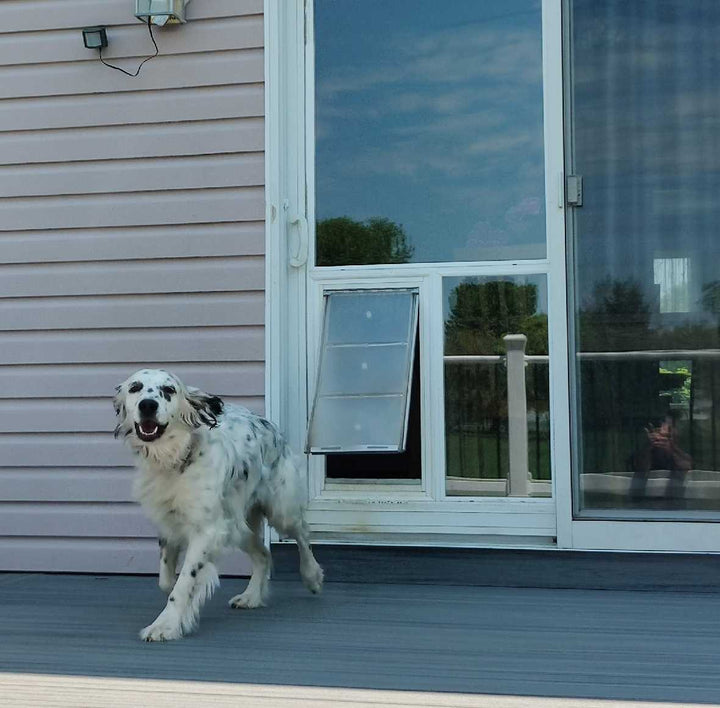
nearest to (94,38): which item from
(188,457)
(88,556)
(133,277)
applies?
(133,277)

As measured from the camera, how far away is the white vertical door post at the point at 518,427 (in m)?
4.36

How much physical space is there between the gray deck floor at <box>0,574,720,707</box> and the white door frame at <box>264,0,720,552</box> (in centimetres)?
25

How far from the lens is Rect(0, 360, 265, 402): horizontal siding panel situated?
448cm

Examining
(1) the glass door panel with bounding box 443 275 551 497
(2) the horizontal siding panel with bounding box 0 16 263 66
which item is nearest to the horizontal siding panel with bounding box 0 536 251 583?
(1) the glass door panel with bounding box 443 275 551 497

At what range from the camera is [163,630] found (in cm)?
332

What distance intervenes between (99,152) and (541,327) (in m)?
2.14

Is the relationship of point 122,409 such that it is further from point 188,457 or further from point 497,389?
point 497,389

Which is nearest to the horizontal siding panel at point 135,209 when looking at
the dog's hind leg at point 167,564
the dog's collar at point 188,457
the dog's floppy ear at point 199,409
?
the dog's floppy ear at point 199,409

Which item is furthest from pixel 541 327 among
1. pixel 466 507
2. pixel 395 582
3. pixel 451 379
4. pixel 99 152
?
pixel 99 152

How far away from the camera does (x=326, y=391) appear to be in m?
4.45

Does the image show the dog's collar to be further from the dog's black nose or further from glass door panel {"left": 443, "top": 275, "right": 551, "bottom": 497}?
glass door panel {"left": 443, "top": 275, "right": 551, "bottom": 497}

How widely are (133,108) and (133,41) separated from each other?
0.31 m

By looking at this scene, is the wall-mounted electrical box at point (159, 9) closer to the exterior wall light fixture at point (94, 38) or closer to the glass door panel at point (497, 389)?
the exterior wall light fixture at point (94, 38)

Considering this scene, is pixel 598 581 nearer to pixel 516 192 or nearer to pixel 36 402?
pixel 516 192
